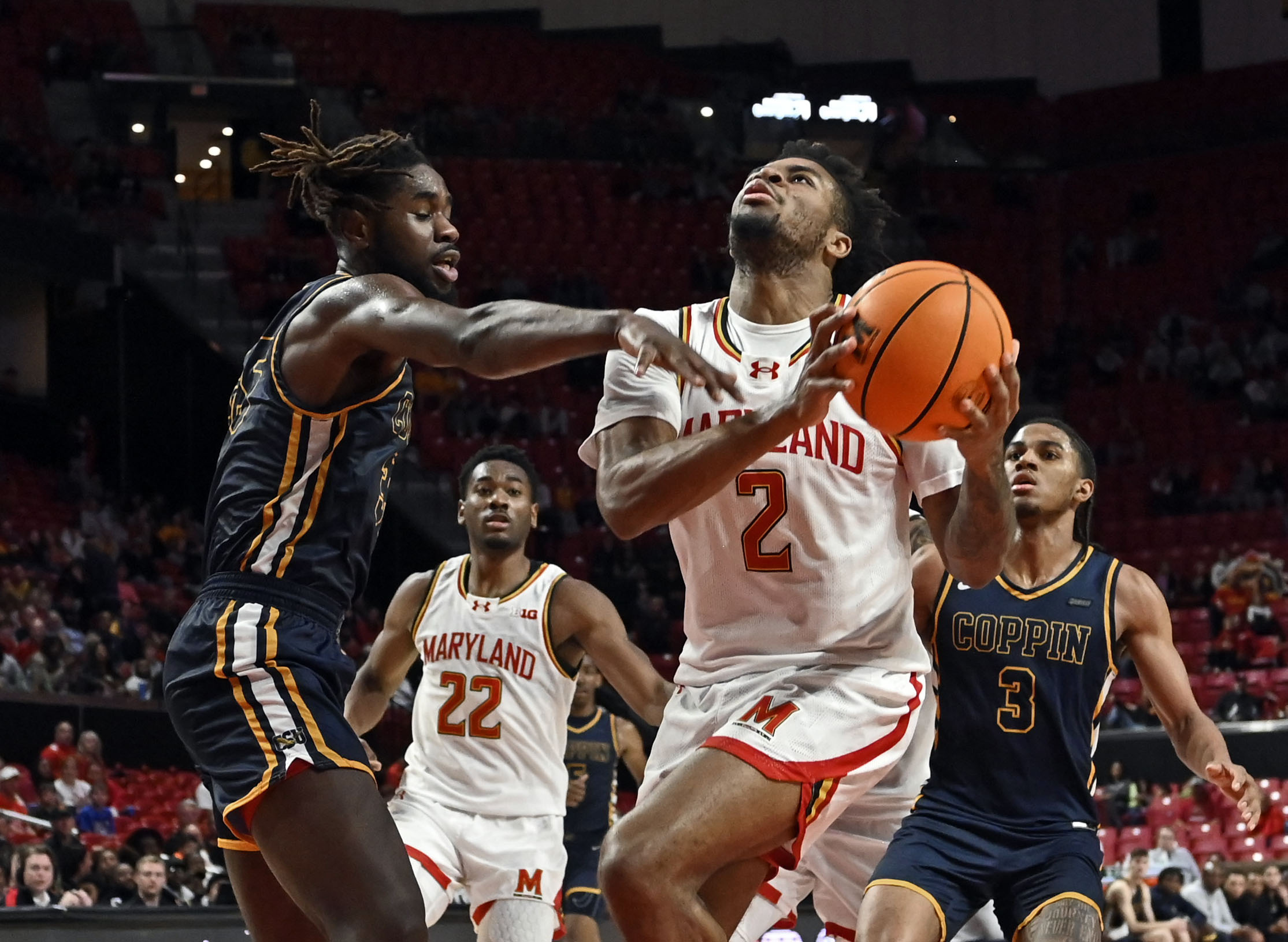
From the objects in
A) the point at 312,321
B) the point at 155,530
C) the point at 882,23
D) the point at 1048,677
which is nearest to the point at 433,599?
the point at 1048,677

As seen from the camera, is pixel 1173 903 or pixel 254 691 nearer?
pixel 254 691

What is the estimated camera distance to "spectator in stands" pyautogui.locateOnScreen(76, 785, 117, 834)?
11.3 meters

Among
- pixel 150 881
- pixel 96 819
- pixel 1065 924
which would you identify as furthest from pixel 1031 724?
pixel 96 819

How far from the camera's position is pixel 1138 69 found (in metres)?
26.4

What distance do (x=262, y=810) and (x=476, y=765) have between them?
3051 mm

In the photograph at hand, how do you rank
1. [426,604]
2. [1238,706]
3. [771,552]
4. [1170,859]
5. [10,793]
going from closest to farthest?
[771,552]
[426,604]
[10,793]
[1170,859]
[1238,706]

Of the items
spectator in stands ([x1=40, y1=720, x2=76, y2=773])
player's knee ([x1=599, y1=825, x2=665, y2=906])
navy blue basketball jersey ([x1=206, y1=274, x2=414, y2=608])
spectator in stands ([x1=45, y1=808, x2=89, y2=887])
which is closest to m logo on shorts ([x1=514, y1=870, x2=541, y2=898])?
navy blue basketball jersey ([x1=206, y1=274, x2=414, y2=608])

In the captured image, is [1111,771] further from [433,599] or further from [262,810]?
[262,810]

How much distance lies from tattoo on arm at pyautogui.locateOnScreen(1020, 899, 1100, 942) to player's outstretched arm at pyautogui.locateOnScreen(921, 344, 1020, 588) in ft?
4.12

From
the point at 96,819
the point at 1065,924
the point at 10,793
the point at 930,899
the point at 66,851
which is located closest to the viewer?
the point at 1065,924

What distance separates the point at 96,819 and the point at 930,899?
26.4 ft

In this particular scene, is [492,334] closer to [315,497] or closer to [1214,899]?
[315,497]

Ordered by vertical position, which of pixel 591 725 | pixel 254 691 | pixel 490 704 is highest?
pixel 254 691

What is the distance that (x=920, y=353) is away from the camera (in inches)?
141
